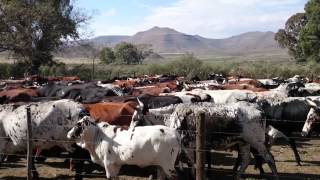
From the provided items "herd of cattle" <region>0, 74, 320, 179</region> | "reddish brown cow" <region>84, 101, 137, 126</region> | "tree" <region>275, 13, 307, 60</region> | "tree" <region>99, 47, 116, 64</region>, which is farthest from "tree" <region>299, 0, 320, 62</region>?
"reddish brown cow" <region>84, 101, 137, 126</region>

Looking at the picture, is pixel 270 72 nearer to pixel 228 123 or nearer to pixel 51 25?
pixel 51 25

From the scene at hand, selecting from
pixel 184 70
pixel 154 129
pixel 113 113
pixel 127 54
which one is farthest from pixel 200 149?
pixel 127 54

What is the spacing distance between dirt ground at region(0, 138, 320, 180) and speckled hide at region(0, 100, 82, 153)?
0.95 m

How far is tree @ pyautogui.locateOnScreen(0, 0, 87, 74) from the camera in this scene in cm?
4195

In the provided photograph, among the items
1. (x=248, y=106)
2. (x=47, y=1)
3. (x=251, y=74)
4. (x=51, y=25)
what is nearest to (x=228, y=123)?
(x=248, y=106)

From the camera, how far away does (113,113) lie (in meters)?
11.6

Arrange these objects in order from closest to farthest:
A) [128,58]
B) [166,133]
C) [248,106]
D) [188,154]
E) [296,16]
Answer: [166,133] → [188,154] → [248,106] → [296,16] → [128,58]

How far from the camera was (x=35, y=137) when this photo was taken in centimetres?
1029

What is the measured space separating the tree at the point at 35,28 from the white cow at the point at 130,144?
33.7 m

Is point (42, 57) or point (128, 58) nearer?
point (42, 57)

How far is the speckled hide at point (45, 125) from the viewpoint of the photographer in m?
10.2

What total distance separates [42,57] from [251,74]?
19.2m

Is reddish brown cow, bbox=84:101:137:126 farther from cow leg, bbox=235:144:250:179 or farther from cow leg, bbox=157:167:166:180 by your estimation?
cow leg, bbox=157:167:166:180

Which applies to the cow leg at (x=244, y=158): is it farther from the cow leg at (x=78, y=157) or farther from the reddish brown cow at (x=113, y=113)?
the cow leg at (x=78, y=157)
